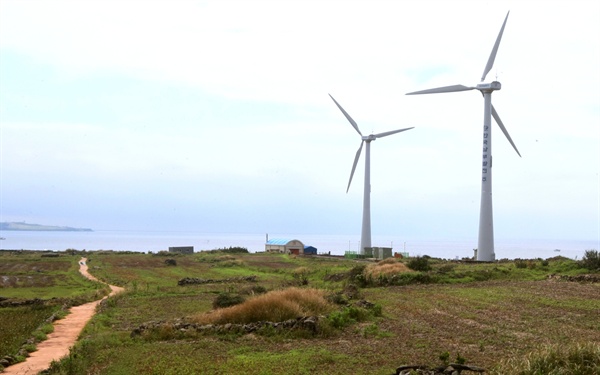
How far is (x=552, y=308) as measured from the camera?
2514cm

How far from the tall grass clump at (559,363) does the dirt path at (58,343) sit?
11.1m

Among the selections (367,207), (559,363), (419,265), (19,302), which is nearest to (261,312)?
(559,363)

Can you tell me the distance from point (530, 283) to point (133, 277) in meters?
28.8

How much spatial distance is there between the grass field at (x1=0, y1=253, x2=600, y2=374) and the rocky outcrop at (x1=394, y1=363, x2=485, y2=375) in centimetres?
62

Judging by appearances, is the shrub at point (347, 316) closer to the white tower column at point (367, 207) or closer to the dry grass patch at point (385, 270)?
the dry grass patch at point (385, 270)

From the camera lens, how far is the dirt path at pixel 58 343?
1527cm

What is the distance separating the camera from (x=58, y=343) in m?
18.8

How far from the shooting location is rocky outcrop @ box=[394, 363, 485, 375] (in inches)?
508

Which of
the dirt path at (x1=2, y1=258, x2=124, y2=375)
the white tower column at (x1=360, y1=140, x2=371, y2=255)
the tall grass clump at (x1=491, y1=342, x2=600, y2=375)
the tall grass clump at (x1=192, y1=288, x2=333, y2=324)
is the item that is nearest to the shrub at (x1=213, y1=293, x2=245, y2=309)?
the tall grass clump at (x1=192, y1=288, x2=333, y2=324)

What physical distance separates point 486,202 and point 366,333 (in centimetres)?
3981

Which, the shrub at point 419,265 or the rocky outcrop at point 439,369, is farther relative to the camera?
the shrub at point 419,265

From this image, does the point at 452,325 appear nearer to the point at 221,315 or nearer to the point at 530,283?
the point at 221,315

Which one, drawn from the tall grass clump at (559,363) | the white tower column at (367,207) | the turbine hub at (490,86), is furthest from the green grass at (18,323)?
the white tower column at (367,207)

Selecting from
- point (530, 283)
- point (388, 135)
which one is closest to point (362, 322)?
point (530, 283)
